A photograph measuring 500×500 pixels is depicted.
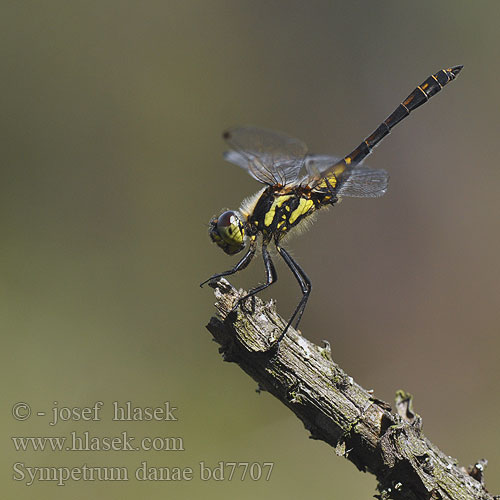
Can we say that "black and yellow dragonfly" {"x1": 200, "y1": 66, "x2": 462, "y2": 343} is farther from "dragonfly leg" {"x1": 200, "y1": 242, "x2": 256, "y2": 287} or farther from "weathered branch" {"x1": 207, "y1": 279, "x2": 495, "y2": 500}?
"weathered branch" {"x1": 207, "y1": 279, "x2": 495, "y2": 500}

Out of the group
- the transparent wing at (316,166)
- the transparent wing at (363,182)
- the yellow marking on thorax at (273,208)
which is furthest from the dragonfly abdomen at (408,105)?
the yellow marking on thorax at (273,208)

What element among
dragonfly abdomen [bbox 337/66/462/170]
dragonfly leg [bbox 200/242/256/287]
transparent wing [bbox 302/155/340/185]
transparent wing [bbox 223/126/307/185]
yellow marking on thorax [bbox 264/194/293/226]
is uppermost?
dragonfly abdomen [bbox 337/66/462/170]

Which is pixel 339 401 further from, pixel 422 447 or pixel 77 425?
pixel 77 425

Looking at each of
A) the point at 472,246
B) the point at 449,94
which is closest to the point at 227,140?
the point at 472,246

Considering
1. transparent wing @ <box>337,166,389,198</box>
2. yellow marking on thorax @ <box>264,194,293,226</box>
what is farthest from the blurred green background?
yellow marking on thorax @ <box>264,194,293,226</box>

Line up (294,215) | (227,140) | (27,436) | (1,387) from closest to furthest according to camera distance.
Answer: (227,140) < (294,215) < (27,436) < (1,387)

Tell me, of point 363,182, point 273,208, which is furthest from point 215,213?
point 273,208

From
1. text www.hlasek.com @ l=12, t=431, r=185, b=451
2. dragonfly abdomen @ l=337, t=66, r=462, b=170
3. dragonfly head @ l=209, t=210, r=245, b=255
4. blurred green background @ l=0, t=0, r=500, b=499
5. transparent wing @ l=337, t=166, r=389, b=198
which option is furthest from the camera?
blurred green background @ l=0, t=0, r=500, b=499
